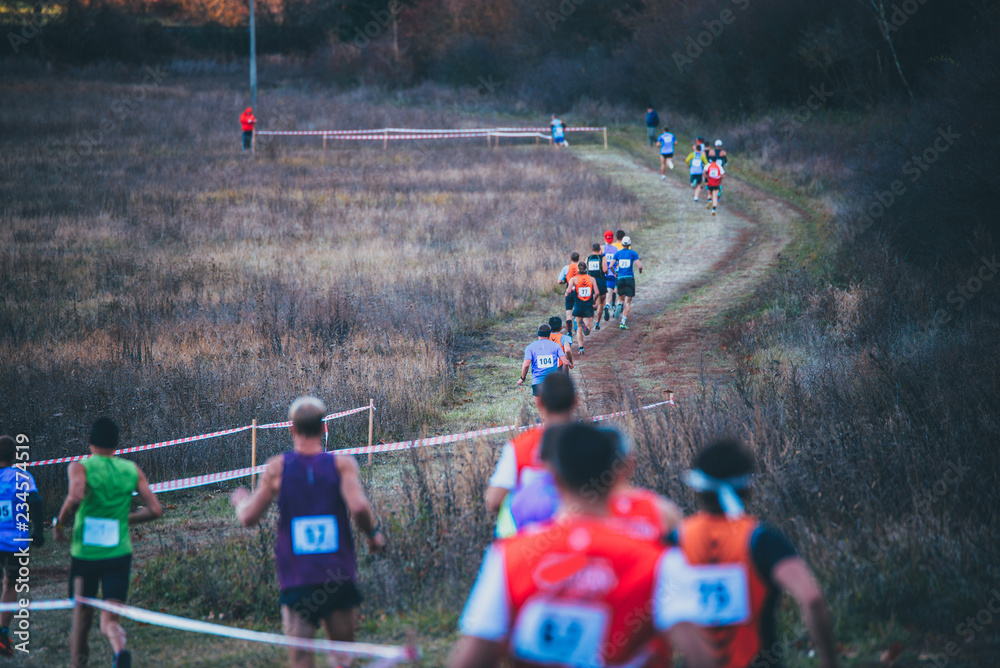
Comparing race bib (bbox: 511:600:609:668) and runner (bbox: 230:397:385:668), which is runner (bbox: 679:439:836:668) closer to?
race bib (bbox: 511:600:609:668)

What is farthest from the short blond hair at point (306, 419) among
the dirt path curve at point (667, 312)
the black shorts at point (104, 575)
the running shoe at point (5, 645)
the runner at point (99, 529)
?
the dirt path curve at point (667, 312)

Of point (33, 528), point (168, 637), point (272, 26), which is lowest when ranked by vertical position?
point (168, 637)

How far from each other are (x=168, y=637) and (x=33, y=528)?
4.36 feet

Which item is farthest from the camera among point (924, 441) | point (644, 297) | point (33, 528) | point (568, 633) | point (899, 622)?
point (644, 297)

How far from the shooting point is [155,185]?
28.4m

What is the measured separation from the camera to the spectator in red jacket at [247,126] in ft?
113

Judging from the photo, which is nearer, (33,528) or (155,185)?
(33,528)

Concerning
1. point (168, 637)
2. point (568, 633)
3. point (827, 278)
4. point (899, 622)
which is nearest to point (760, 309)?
point (827, 278)

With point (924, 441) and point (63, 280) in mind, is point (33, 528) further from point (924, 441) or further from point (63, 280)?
point (63, 280)

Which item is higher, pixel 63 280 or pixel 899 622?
pixel 63 280

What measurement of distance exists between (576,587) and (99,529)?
13.4 feet

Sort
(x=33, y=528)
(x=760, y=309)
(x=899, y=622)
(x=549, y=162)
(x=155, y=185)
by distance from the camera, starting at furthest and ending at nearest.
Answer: (x=549, y=162) → (x=155, y=185) → (x=760, y=309) → (x=33, y=528) → (x=899, y=622)

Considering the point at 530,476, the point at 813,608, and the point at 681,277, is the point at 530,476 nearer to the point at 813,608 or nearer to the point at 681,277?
the point at 813,608

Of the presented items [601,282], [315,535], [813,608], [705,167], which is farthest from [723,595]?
[705,167]
